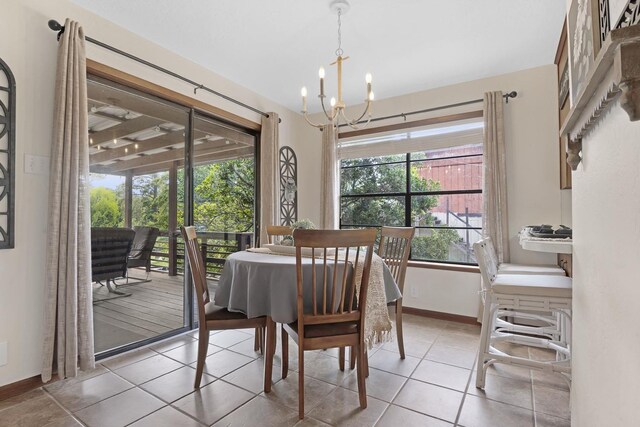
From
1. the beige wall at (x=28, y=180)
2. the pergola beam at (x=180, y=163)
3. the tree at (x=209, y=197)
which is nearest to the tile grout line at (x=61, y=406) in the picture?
the beige wall at (x=28, y=180)

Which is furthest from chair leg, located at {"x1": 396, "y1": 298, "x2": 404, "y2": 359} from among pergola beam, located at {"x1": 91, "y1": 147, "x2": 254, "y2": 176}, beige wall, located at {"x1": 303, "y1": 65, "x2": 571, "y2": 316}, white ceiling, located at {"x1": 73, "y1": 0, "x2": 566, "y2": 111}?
pergola beam, located at {"x1": 91, "y1": 147, "x2": 254, "y2": 176}

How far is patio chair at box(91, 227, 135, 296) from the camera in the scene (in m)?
2.51

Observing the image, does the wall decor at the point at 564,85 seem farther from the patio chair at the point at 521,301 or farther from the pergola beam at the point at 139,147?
the pergola beam at the point at 139,147

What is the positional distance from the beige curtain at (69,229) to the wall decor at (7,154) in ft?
0.65

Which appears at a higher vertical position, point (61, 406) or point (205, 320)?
point (205, 320)

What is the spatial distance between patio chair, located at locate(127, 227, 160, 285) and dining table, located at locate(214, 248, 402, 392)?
1.08 meters

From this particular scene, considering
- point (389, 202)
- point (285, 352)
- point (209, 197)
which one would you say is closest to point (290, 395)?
point (285, 352)

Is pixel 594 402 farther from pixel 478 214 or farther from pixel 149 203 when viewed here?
pixel 149 203

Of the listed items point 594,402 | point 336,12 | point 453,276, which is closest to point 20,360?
point 594,402

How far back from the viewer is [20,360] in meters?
2.06

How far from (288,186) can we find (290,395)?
283 cm

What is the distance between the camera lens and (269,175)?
12.7ft

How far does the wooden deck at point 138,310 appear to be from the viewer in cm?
255

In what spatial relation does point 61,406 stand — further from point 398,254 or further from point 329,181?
point 329,181
